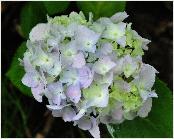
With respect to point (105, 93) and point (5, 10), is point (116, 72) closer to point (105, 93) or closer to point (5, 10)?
point (105, 93)

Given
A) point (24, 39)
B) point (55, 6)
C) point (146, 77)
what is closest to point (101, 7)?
point (55, 6)

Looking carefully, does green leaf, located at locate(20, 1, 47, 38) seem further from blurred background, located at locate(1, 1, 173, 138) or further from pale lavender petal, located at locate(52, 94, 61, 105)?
pale lavender petal, located at locate(52, 94, 61, 105)

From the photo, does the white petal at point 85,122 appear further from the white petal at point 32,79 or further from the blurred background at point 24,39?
the blurred background at point 24,39

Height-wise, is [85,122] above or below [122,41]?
below

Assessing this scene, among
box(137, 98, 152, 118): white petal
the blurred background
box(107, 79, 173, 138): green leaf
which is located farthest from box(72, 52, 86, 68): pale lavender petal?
the blurred background

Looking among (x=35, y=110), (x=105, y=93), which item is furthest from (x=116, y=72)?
(x=35, y=110)

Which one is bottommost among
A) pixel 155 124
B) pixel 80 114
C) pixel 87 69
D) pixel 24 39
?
pixel 155 124

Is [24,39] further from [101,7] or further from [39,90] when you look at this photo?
[39,90]

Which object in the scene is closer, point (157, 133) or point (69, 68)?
point (69, 68)
